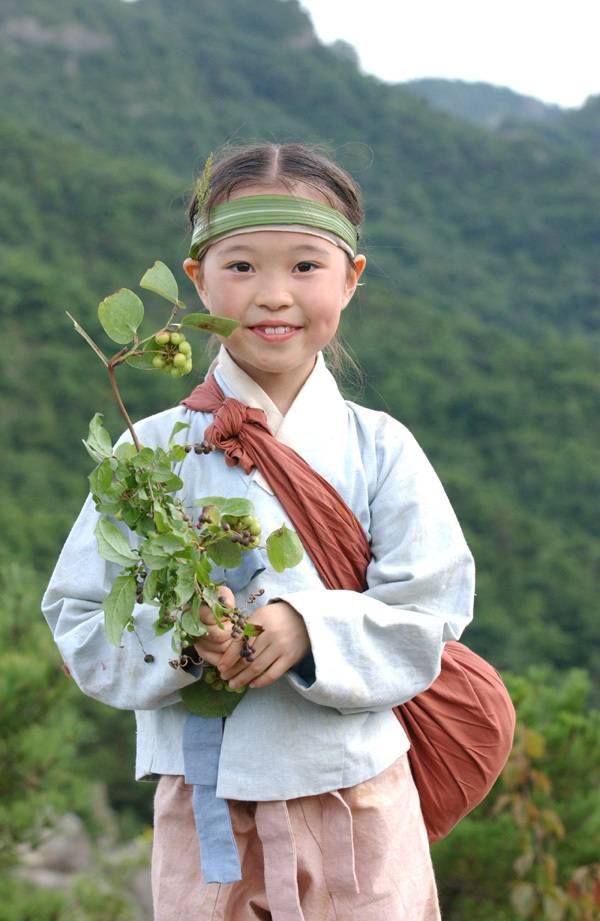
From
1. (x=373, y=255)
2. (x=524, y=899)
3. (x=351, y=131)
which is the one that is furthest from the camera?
(x=351, y=131)

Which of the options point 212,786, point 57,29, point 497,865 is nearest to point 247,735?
point 212,786

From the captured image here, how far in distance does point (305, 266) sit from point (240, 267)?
0.27 ft

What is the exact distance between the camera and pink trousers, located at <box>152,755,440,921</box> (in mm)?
1520

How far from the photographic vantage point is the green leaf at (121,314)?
56.0 inches

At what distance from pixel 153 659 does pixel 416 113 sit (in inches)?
1146

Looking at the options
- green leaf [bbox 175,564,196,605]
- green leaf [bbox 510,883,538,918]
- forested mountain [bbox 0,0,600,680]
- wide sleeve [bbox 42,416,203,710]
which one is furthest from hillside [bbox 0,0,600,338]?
green leaf [bbox 175,564,196,605]

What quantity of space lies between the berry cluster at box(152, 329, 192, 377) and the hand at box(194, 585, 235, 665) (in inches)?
9.9

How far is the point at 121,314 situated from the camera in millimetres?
1426

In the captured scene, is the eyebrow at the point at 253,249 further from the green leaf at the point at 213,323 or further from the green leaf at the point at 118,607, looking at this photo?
the green leaf at the point at 118,607

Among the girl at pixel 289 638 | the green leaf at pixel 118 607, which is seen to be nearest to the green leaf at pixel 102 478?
the green leaf at pixel 118 607

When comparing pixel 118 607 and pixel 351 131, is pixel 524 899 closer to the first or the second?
pixel 118 607

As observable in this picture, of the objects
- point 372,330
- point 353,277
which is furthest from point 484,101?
point 353,277

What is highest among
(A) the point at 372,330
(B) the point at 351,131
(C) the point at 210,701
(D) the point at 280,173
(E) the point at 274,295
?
(B) the point at 351,131

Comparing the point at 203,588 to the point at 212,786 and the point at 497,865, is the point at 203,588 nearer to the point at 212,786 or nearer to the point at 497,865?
the point at 212,786
